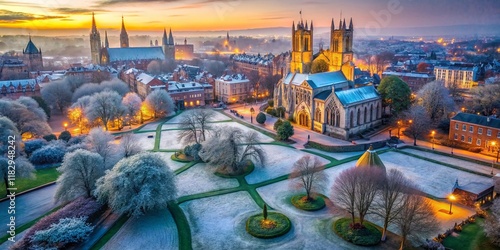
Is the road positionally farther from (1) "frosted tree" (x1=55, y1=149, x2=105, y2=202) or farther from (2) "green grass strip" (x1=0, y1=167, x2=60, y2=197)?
(1) "frosted tree" (x1=55, y1=149, x2=105, y2=202)

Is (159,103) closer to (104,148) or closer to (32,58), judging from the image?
(104,148)

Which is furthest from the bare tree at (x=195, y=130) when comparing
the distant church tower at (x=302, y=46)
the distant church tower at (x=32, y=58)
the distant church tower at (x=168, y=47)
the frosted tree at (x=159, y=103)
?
the distant church tower at (x=168, y=47)

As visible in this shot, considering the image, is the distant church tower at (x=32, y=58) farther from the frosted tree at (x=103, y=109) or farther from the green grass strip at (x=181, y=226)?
the green grass strip at (x=181, y=226)

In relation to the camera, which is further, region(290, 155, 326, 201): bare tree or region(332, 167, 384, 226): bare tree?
region(290, 155, 326, 201): bare tree

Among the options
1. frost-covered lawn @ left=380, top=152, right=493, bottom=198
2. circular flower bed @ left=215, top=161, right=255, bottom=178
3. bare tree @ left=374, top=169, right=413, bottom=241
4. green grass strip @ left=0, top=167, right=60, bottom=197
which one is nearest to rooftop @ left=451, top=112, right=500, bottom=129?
frost-covered lawn @ left=380, top=152, right=493, bottom=198

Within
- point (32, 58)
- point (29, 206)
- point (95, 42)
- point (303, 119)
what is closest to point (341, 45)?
point (303, 119)

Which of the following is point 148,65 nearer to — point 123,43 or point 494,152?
point 123,43
